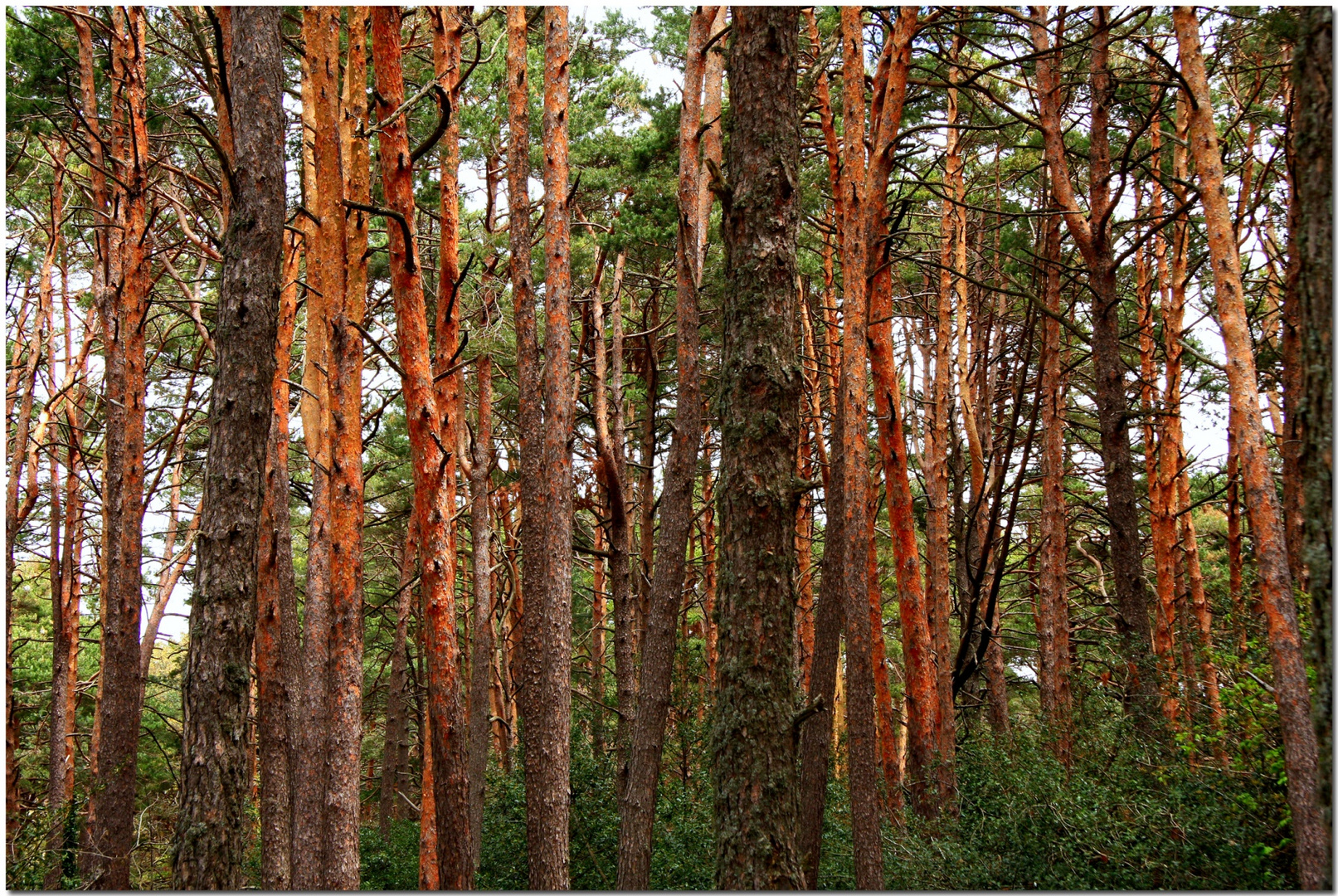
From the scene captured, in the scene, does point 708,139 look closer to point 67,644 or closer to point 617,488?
point 617,488

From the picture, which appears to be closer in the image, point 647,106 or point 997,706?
point 997,706

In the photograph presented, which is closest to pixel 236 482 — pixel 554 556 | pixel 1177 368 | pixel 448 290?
pixel 554 556

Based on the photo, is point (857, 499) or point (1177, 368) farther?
point (1177, 368)

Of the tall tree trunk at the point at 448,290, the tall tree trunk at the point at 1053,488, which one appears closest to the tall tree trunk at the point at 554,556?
the tall tree trunk at the point at 448,290

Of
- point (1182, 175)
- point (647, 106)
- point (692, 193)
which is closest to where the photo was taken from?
point (692, 193)

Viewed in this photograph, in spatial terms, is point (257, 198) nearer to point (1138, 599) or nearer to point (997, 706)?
point (1138, 599)

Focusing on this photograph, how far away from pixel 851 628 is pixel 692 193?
3962 mm

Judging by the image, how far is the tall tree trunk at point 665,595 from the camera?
6949 millimetres

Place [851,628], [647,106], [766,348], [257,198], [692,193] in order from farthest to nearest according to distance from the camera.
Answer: [647,106], [692,193], [851,628], [257,198], [766,348]

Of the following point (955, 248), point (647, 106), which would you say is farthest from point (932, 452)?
point (647, 106)

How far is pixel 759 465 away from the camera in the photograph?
448cm

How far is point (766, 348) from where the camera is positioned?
455cm

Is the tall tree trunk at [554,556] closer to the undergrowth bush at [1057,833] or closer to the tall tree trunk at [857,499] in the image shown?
the tall tree trunk at [857,499]

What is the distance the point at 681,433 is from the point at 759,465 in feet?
8.90
